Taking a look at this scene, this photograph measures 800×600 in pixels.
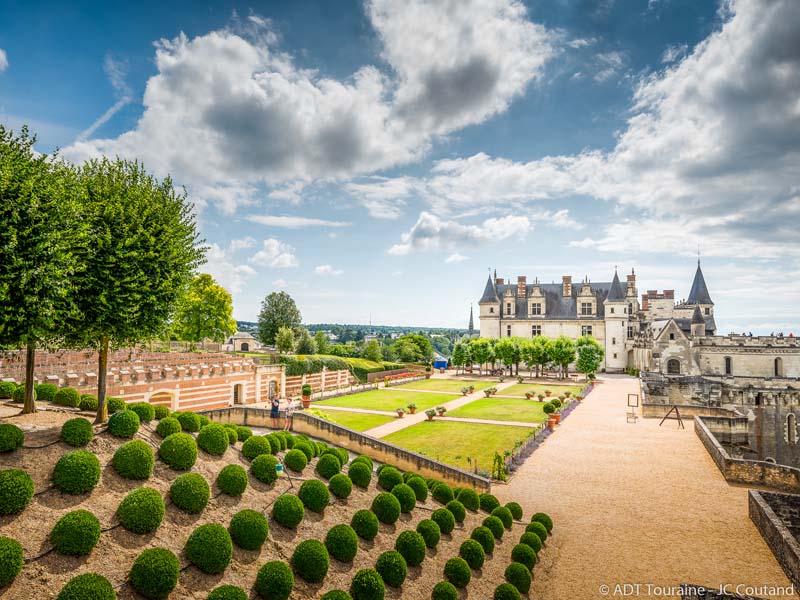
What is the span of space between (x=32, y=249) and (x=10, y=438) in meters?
3.82

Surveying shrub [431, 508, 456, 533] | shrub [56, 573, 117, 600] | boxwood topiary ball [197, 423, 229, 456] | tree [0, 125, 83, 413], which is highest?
tree [0, 125, 83, 413]

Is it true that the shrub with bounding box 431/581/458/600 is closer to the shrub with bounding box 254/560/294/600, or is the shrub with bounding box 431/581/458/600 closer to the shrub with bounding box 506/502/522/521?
the shrub with bounding box 254/560/294/600

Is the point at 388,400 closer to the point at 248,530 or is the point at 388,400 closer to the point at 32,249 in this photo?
the point at 248,530

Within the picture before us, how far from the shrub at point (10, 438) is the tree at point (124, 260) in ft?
7.97

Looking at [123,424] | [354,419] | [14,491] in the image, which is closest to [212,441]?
[123,424]

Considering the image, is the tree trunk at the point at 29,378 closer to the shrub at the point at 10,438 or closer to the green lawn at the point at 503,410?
the shrub at the point at 10,438

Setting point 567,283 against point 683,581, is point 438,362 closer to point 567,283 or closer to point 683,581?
point 567,283

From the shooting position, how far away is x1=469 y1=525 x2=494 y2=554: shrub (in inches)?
530

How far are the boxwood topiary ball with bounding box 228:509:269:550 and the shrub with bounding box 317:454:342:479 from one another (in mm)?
3878

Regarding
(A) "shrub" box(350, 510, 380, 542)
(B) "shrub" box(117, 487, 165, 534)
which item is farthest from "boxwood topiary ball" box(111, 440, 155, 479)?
(A) "shrub" box(350, 510, 380, 542)

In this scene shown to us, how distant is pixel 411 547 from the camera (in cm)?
1172

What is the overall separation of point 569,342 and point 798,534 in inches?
1706

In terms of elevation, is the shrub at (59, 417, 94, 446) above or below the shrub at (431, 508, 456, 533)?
above

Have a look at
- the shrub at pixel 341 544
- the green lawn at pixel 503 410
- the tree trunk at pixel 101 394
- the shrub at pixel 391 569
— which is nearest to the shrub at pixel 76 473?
the tree trunk at pixel 101 394
